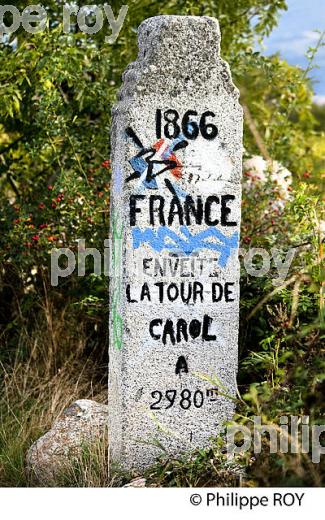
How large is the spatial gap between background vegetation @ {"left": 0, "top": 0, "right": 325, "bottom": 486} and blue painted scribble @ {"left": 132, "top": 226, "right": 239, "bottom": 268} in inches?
17.0

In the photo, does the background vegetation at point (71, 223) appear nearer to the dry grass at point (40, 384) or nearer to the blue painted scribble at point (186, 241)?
the dry grass at point (40, 384)

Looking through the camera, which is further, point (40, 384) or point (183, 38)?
point (40, 384)

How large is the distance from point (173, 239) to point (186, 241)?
0.06 meters

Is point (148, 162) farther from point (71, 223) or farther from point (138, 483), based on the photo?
point (71, 223)

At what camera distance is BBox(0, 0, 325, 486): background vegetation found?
4.53 meters

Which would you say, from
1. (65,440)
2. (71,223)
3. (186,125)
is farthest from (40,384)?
(186,125)

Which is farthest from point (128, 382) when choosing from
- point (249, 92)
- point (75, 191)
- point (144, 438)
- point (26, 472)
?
point (249, 92)

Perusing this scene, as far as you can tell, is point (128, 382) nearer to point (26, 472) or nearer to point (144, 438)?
point (144, 438)

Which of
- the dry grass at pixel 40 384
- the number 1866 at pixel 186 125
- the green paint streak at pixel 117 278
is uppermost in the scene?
the number 1866 at pixel 186 125

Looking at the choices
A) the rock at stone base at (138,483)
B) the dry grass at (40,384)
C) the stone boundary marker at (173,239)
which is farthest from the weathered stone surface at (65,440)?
the rock at stone base at (138,483)

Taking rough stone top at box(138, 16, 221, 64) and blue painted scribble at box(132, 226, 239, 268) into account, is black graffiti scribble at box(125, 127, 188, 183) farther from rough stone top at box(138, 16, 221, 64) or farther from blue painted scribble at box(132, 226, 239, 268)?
rough stone top at box(138, 16, 221, 64)

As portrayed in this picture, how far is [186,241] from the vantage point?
3.80m

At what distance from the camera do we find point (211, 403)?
12.9ft

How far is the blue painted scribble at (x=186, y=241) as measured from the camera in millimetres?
3746
